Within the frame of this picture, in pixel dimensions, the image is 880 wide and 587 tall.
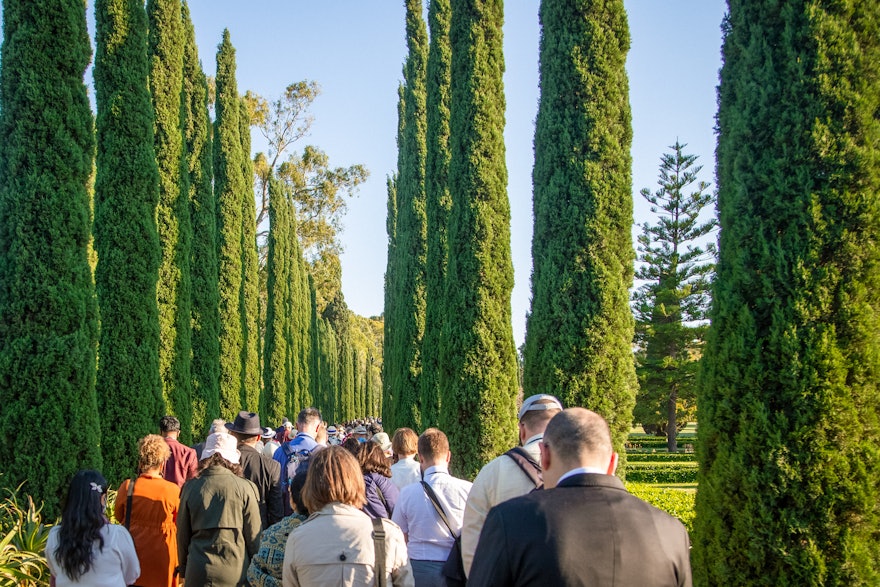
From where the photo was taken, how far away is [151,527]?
5805mm

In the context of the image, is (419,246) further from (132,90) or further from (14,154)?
(14,154)

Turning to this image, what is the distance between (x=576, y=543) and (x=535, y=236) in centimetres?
735

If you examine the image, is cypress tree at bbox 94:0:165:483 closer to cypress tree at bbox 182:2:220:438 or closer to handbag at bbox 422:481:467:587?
cypress tree at bbox 182:2:220:438

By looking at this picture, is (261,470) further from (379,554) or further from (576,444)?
(576,444)

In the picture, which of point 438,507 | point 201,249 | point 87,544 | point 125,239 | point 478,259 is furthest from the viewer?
point 201,249

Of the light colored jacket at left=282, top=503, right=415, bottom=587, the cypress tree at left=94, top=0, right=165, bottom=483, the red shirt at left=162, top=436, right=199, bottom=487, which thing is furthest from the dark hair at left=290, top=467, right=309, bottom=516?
the cypress tree at left=94, top=0, right=165, bottom=483

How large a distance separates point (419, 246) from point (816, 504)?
51.5 feet

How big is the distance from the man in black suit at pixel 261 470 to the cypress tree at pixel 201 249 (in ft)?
32.9

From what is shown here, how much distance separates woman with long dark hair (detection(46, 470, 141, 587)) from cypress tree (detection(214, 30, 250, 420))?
51.1ft

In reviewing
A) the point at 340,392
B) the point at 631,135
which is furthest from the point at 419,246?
the point at 340,392

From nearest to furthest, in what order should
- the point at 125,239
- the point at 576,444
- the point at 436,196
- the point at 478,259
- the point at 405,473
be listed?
the point at 576,444, the point at 405,473, the point at 125,239, the point at 478,259, the point at 436,196

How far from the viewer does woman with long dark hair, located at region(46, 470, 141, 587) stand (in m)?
4.53

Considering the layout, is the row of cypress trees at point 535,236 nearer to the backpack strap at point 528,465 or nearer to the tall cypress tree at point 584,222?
the tall cypress tree at point 584,222

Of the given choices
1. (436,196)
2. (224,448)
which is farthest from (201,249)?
(224,448)
